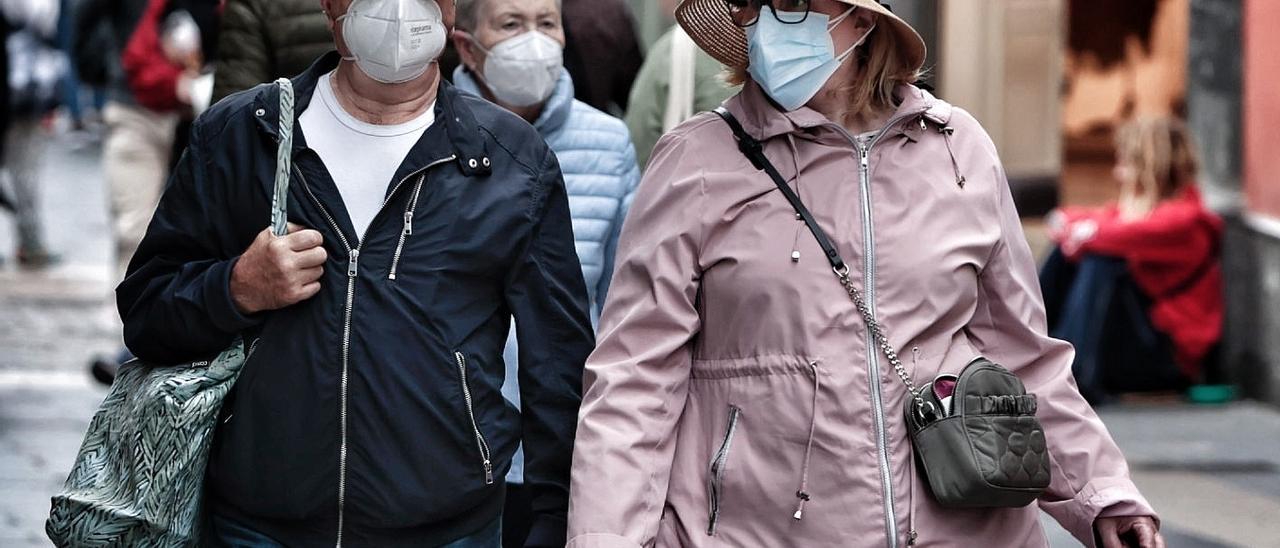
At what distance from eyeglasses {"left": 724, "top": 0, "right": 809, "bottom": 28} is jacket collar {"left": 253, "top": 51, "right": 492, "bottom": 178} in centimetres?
58

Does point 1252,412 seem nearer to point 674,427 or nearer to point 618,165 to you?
point 618,165

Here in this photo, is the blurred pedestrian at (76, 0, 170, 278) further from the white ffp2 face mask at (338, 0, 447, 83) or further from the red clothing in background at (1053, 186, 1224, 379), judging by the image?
the white ffp2 face mask at (338, 0, 447, 83)

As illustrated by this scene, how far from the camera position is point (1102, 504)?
3742 millimetres

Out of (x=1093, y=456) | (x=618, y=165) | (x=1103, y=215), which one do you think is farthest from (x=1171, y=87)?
(x=1093, y=456)

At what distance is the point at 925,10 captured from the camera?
5734 mm

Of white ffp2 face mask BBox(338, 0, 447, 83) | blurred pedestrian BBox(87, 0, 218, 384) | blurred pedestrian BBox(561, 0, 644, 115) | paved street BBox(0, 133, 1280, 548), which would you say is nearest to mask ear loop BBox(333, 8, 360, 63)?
white ffp2 face mask BBox(338, 0, 447, 83)

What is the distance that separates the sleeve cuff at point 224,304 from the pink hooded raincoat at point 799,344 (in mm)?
615

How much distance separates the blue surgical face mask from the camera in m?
3.73

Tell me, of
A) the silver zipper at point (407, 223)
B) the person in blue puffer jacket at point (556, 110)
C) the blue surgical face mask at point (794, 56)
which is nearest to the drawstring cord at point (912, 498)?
the blue surgical face mask at point (794, 56)

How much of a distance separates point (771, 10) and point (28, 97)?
33.2ft

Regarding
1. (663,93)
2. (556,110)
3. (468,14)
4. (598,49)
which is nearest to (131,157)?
(598,49)

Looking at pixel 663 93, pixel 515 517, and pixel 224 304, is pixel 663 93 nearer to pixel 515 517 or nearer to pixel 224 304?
pixel 515 517

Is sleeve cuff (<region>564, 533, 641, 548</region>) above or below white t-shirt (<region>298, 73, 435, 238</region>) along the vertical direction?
below

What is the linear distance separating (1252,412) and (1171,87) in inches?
134
